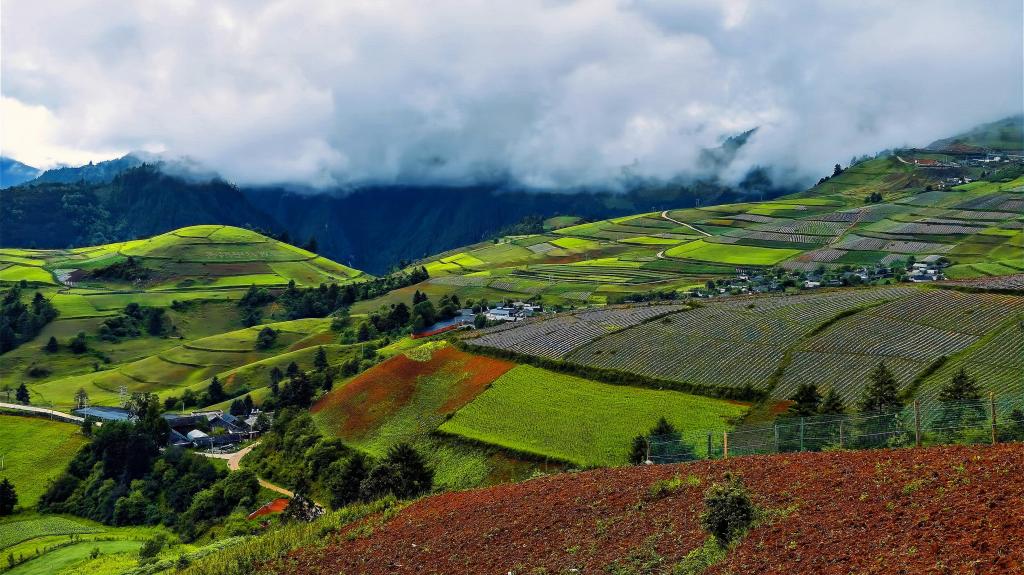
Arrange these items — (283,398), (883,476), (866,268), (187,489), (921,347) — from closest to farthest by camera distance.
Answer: (883,476) → (921,347) → (187,489) → (283,398) → (866,268)

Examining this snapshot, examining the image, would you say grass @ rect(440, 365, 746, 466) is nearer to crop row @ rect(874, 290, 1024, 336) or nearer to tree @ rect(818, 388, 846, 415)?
tree @ rect(818, 388, 846, 415)

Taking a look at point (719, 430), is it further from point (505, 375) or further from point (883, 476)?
point (883, 476)

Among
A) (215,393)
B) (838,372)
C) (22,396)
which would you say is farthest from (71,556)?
(22,396)

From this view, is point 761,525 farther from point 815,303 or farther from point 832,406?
point 815,303

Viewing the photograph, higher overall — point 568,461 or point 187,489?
point 568,461

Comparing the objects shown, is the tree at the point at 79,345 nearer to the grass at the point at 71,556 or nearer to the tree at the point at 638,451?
the grass at the point at 71,556

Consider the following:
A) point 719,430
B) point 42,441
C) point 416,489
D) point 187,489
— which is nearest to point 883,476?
Answer: point 719,430

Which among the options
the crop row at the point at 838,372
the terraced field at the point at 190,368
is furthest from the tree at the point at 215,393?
the crop row at the point at 838,372
